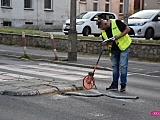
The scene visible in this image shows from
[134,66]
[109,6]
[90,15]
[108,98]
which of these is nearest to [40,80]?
[108,98]

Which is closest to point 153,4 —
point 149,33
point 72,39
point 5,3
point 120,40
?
point 5,3

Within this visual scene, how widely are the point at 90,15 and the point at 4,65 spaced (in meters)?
11.9

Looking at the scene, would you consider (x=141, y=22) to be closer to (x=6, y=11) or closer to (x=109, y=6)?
(x=6, y=11)

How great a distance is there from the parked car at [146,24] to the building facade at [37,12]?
569 inches

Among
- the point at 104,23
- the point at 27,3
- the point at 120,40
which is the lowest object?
the point at 120,40

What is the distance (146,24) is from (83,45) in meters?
3.75

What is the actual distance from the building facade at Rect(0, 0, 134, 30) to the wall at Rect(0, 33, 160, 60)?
11372mm

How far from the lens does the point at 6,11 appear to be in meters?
32.2

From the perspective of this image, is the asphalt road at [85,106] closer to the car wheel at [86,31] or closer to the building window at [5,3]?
the car wheel at [86,31]

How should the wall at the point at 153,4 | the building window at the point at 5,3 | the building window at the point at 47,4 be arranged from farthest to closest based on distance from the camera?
the wall at the point at 153,4
the building window at the point at 47,4
the building window at the point at 5,3

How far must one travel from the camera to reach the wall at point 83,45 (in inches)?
611

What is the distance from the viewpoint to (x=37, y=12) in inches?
1356

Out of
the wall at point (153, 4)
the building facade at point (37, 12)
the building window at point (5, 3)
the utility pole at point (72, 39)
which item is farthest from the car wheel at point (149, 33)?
the wall at point (153, 4)

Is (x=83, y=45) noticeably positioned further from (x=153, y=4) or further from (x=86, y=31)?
(x=153, y=4)
